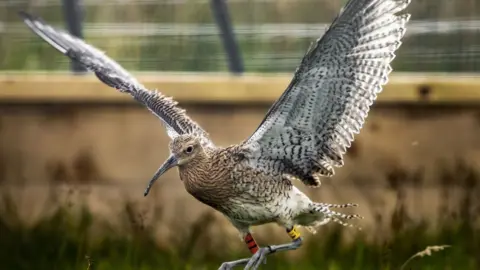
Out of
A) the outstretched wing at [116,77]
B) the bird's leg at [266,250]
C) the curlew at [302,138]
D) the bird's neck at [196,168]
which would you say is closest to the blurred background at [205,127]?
the outstretched wing at [116,77]

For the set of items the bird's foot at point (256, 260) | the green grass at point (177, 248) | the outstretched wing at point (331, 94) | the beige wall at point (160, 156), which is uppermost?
the outstretched wing at point (331, 94)

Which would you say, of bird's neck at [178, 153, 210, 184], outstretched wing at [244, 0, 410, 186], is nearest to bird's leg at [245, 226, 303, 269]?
outstretched wing at [244, 0, 410, 186]

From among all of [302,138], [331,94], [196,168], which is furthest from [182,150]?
[331,94]

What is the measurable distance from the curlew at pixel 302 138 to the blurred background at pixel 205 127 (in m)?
1.28

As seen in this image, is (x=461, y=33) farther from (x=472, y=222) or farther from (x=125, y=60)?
(x=125, y=60)

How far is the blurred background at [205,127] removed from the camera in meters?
7.18

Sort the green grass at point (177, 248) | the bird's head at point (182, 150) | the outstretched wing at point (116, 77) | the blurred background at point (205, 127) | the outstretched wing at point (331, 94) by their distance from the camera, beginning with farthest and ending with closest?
the blurred background at point (205, 127), the green grass at point (177, 248), the outstretched wing at point (116, 77), the bird's head at point (182, 150), the outstretched wing at point (331, 94)

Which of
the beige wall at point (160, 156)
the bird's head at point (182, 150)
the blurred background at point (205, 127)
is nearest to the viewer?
the bird's head at point (182, 150)

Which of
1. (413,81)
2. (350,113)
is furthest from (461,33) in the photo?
(350,113)

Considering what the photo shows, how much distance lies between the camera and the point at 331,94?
18.2 ft

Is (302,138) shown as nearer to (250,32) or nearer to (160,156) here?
(250,32)

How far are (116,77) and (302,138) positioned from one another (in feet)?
3.77

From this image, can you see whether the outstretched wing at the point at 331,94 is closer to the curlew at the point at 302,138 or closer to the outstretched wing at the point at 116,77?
the curlew at the point at 302,138

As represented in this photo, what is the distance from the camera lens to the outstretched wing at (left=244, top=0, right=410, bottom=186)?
5.38 meters
